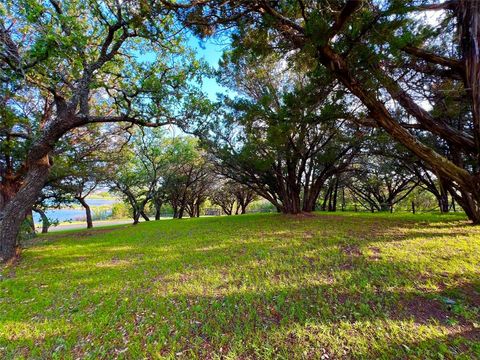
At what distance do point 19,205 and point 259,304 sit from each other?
567 centimetres

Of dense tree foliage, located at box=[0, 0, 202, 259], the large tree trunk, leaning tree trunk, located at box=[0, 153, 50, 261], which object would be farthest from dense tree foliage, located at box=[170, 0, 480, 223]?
leaning tree trunk, located at box=[0, 153, 50, 261]

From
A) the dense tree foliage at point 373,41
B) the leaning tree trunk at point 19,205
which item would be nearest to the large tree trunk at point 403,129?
the dense tree foliage at point 373,41

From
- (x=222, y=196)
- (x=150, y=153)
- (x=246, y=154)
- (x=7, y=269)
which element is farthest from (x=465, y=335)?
(x=222, y=196)

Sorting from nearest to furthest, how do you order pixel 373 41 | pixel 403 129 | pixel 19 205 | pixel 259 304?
pixel 259 304 < pixel 373 41 < pixel 403 129 < pixel 19 205

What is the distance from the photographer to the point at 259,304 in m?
2.50

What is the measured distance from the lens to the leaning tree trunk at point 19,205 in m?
4.51

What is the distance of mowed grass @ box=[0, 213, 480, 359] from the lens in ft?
6.23

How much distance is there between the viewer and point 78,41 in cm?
405

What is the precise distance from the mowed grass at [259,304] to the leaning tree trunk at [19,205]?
68cm

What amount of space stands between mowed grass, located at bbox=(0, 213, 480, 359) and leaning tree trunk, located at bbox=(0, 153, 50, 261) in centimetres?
68

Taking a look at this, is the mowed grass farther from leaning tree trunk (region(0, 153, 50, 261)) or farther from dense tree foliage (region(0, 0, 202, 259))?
dense tree foliage (region(0, 0, 202, 259))

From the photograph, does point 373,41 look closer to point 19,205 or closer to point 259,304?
point 259,304

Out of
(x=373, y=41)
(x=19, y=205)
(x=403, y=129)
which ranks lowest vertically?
(x=19, y=205)

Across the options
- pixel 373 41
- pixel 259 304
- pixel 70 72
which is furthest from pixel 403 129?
pixel 70 72
